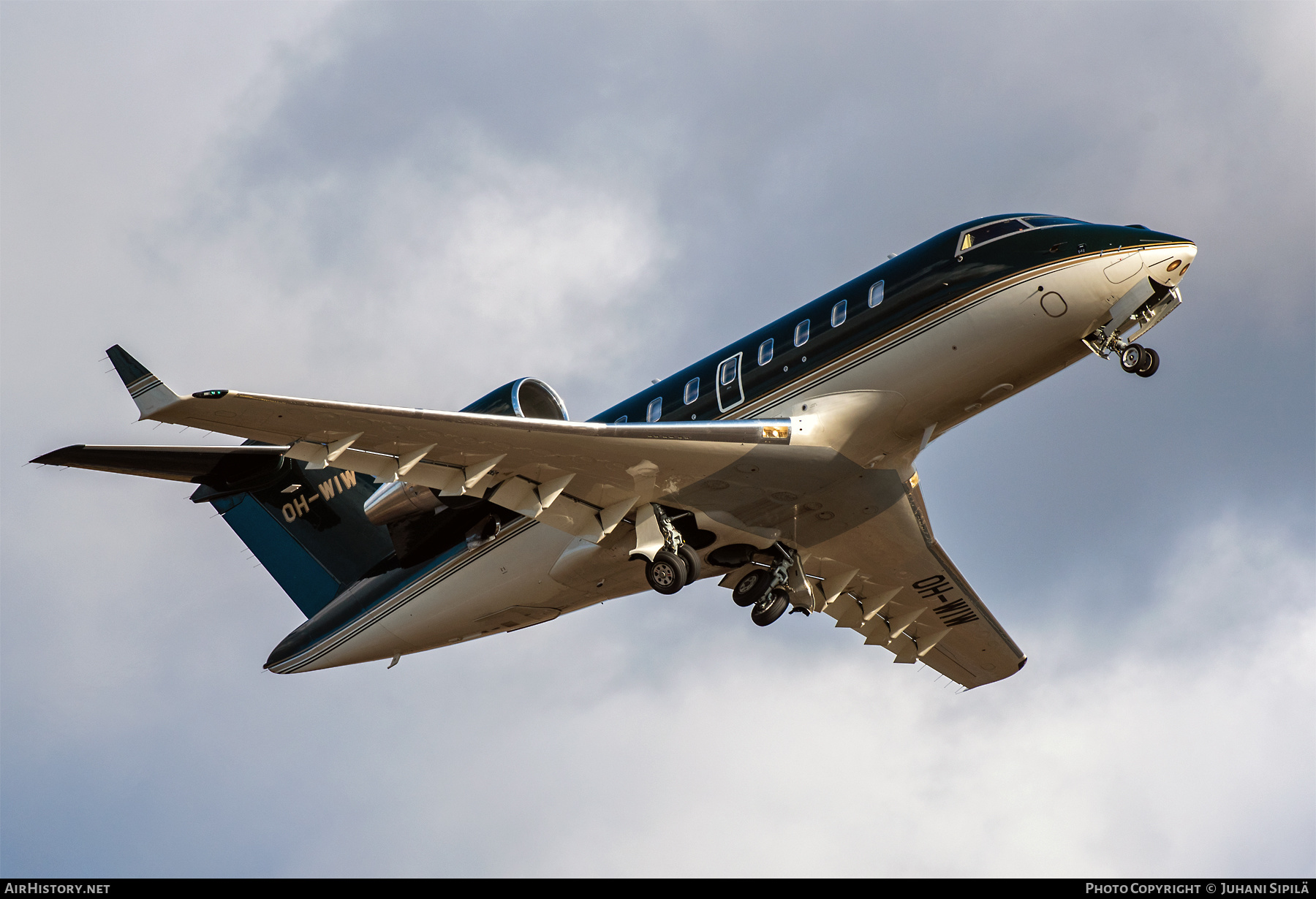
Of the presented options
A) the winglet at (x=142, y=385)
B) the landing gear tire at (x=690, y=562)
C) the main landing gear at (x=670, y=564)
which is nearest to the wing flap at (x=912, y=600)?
the landing gear tire at (x=690, y=562)

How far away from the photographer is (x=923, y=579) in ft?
82.7

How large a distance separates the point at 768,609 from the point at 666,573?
2.95 metres

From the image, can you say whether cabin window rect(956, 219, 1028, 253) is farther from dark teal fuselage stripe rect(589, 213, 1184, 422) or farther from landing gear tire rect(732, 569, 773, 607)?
landing gear tire rect(732, 569, 773, 607)

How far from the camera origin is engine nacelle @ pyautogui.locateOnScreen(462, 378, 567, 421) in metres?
21.2

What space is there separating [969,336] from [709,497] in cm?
513

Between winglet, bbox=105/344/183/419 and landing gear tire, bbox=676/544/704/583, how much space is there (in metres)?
8.57

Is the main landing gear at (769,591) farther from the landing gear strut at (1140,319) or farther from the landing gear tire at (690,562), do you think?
the landing gear strut at (1140,319)

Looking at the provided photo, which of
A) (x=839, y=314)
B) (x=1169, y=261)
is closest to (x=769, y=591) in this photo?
(x=839, y=314)

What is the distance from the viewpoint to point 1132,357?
18.6 metres

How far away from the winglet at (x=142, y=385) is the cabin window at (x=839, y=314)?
10.3m
